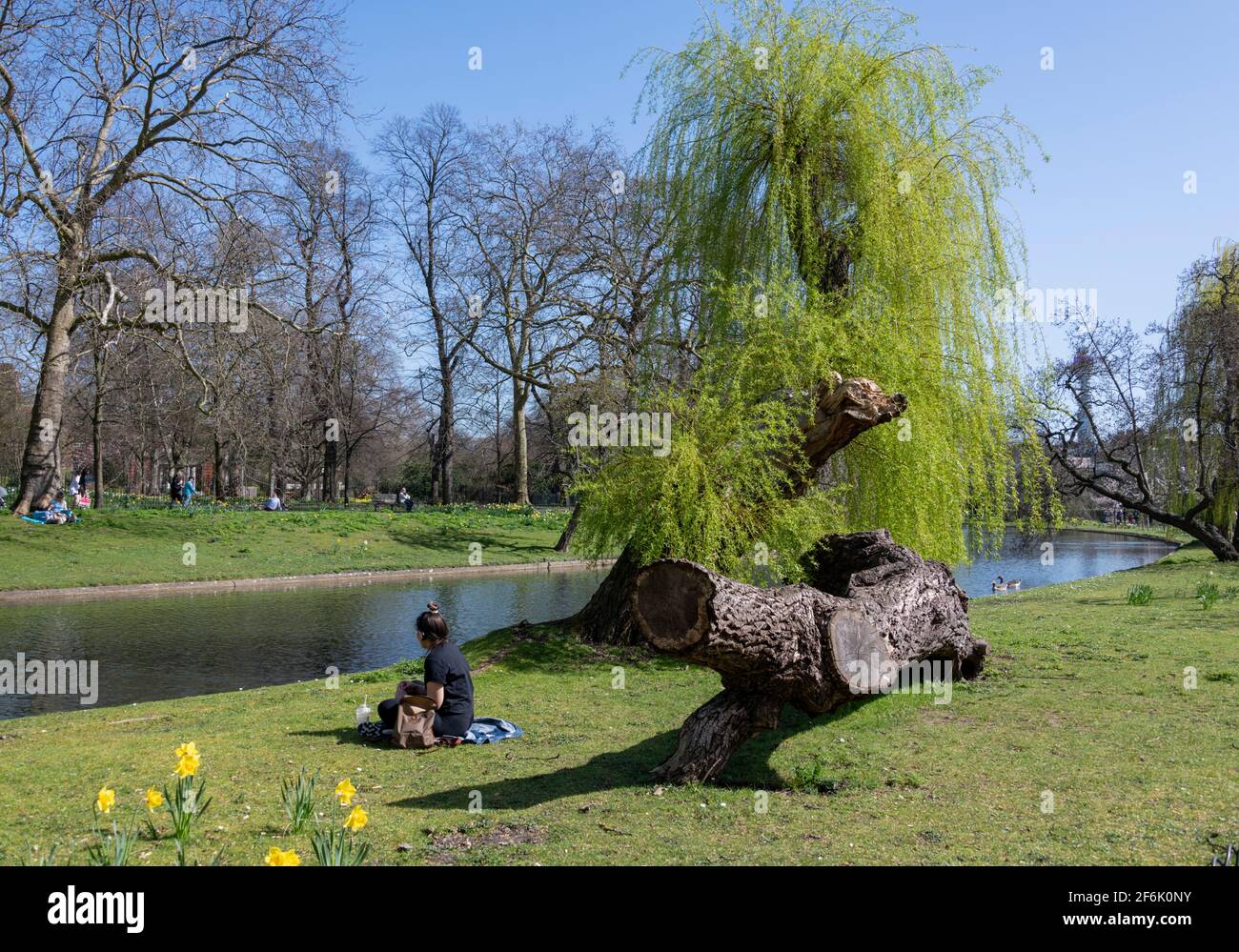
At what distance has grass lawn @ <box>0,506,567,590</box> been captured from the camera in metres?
23.6

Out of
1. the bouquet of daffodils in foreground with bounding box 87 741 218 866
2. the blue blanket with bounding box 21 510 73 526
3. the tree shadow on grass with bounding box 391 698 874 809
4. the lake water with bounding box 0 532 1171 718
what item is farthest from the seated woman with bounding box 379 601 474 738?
the blue blanket with bounding box 21 510 73 526

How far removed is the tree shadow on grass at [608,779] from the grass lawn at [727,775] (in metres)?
0.03

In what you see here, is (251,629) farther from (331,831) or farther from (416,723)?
(331,831)

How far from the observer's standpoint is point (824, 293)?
506 inches

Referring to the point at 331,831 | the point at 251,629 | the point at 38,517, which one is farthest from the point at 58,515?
the point at 331,831

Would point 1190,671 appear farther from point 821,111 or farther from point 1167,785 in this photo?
point 821,111

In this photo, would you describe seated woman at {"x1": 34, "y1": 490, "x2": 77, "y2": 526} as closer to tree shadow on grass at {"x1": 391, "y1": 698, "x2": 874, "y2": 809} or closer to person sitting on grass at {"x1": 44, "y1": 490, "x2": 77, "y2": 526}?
person sitting on grass at {"x1": 44, "y1": 490, "x2": 77, "y2": 526}

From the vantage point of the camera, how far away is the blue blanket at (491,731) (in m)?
8.21

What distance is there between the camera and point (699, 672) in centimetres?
1151

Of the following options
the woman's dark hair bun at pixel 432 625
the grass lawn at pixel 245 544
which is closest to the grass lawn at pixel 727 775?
the woman's dark hair bun at pixel 432 625

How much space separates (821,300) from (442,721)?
Answer: 24.0ft

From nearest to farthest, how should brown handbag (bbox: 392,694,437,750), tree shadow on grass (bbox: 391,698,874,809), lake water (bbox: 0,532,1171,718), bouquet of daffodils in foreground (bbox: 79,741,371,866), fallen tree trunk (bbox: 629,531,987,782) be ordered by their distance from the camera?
bouquet of daffodils in foreground (bbox: 79,741,371,866) → fallen tree trunk (bbox: 629,531,987,782) → tree shadow on grass (bbox: 391,698,874,809) → brown handbag (bbox: 392,694,437,750) → lake water (bbox: 0,532,1171,718)

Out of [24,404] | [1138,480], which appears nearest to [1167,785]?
[1138,480]

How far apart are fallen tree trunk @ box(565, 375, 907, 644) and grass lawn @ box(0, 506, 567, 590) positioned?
50.1ft
